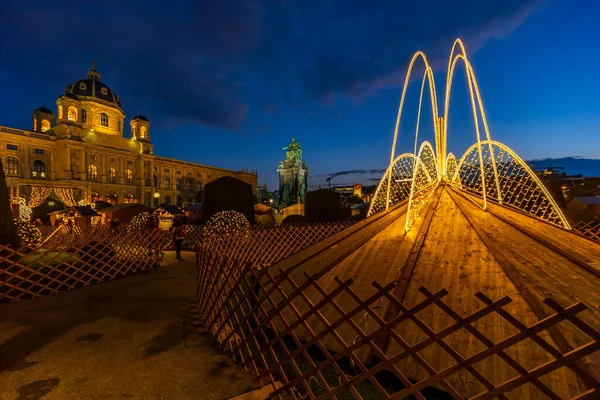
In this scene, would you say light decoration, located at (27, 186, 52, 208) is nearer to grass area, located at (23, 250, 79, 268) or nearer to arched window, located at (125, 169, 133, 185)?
arched window, located at (125, 169, 133, 185)

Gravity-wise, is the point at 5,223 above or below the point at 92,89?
below

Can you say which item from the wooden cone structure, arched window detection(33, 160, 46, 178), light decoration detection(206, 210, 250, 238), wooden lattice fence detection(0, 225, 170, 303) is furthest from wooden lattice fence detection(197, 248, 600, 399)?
arched window detection(33, 160, 46, 178)

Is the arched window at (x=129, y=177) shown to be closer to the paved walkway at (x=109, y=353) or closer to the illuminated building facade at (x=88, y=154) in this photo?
the illuminated building facade at (x=88, y=154)

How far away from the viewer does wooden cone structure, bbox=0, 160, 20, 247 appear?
6.83 m

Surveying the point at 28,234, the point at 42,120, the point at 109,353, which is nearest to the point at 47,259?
the point at 28,234

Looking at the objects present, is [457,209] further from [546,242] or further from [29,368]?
[29,368]

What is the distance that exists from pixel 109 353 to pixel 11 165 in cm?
5359

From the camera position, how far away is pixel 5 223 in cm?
691

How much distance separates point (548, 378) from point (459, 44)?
18.4 ft

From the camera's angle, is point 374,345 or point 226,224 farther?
point 226,224

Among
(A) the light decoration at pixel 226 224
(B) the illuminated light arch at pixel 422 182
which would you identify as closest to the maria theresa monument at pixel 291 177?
(A) the light decoration at pixel 226 224

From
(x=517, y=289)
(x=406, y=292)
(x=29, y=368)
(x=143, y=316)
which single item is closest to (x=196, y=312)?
(x=143, y=316)

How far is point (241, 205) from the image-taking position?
1867 cm

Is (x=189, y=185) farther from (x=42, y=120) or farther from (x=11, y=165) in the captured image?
(x=11, y=165)
